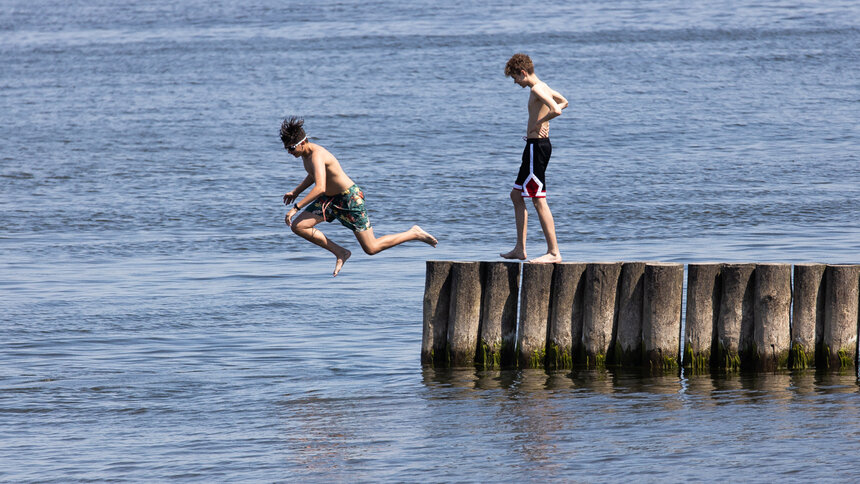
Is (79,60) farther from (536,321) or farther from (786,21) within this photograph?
(536,321)

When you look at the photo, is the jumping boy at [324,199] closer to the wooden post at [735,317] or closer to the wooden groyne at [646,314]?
Result: the wooden groyne at [646,314]

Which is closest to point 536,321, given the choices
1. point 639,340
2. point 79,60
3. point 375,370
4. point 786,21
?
point 639,340

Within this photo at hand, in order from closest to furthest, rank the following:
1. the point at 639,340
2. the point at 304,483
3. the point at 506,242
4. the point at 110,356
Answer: the point at 304,483
the point at 639,340
the point at 110,356
the point at 506,242

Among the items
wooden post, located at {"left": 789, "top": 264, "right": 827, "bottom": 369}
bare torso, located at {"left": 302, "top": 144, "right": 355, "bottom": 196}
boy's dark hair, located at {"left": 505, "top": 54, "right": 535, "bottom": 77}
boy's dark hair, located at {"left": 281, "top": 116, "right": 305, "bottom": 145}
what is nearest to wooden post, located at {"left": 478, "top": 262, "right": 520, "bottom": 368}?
bare torso, located at {"left": 302, "top": 144, "right": 355, "bottom": 196}

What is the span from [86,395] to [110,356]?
5.51ft

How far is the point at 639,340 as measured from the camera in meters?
10.5

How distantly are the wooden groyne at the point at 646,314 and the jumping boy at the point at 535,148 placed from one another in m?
0.36

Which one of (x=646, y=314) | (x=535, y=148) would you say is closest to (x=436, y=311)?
A: (x=535, y=148)

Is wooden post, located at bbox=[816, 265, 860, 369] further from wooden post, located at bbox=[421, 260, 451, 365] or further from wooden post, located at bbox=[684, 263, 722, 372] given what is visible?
wooden post, located at bbox=[421, 260, 451, 365]

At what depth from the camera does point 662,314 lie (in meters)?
10.2

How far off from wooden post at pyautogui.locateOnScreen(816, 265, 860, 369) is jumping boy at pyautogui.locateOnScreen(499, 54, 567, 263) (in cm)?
246

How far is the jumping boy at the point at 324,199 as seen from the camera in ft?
34.1

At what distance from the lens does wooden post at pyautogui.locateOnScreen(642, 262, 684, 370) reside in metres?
10.1

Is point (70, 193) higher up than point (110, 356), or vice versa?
point (70, 193)
